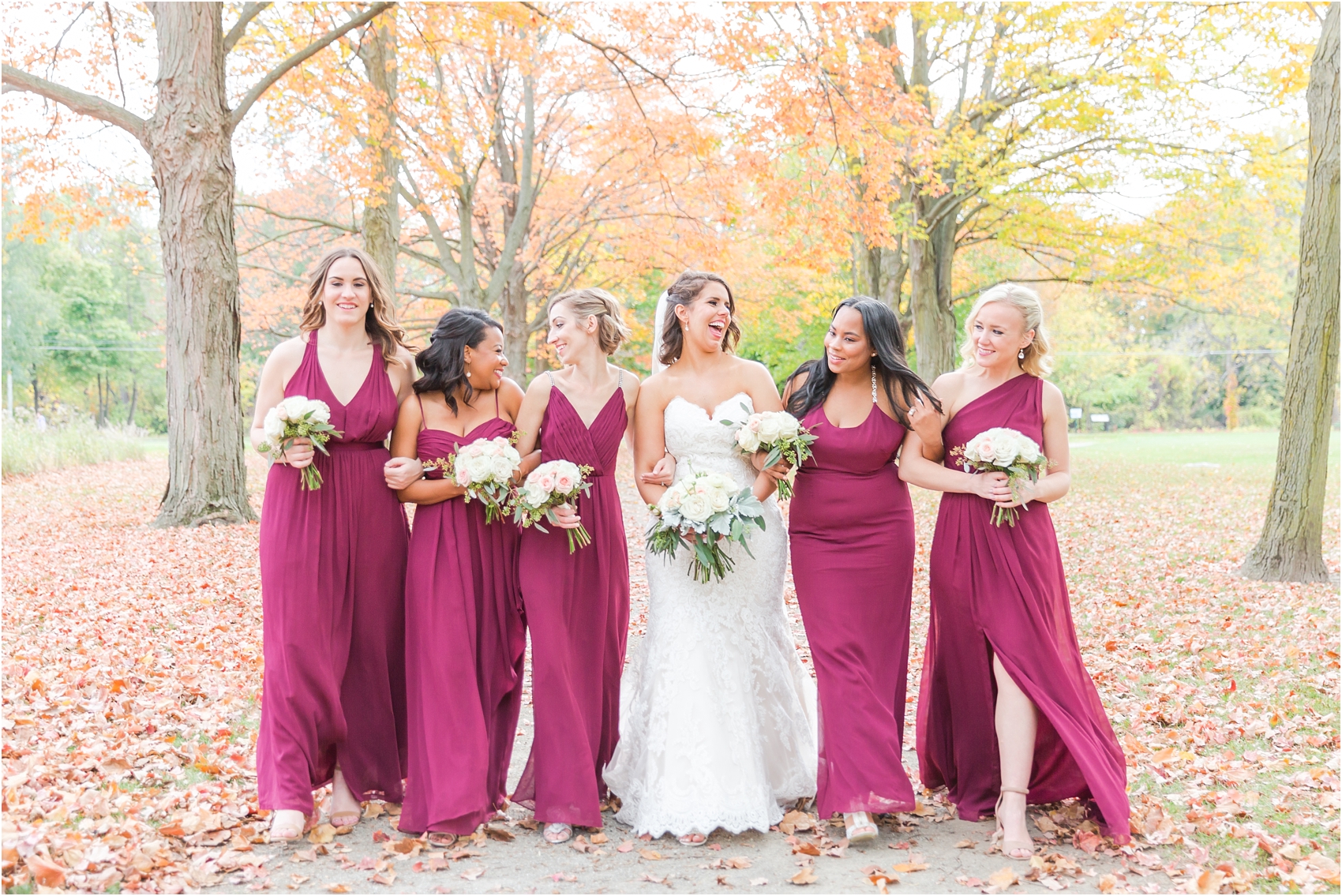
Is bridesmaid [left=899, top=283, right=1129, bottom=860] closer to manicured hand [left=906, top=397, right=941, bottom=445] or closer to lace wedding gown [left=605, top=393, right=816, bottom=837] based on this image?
manicured hand [left=906, top=397, right=941, bottom=445]

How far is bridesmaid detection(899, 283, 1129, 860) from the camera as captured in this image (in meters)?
4.49

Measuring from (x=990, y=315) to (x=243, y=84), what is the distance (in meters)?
16.9

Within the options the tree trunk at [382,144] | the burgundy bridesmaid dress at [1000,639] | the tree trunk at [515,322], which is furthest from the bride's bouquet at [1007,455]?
the tree trunk at [515,322]

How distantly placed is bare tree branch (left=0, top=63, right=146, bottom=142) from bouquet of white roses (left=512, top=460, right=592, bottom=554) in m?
9.61

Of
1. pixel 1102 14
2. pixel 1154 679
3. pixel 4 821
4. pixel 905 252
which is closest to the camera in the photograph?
pixel 4 821

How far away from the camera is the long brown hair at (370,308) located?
4.81 m

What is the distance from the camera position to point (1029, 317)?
4.69 m

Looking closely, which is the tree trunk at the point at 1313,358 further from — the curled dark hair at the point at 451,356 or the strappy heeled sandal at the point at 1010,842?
the curled dark hair at the point at 451,356

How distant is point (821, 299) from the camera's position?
2752 cm

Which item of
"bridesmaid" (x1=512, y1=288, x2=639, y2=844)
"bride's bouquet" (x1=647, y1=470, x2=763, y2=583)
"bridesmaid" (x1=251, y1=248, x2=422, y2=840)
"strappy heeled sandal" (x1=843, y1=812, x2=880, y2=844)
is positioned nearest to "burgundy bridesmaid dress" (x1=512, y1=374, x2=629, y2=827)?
"bridesmaid" (x1=512, y1=288, x2=639, y2=844)

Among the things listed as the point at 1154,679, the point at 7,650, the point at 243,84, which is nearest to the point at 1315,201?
the point at 1154,679

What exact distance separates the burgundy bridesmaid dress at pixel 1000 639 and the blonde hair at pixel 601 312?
176 cm

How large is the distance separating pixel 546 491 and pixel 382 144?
12.5 meters

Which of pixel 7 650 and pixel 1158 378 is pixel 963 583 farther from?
pixel 1158 378
